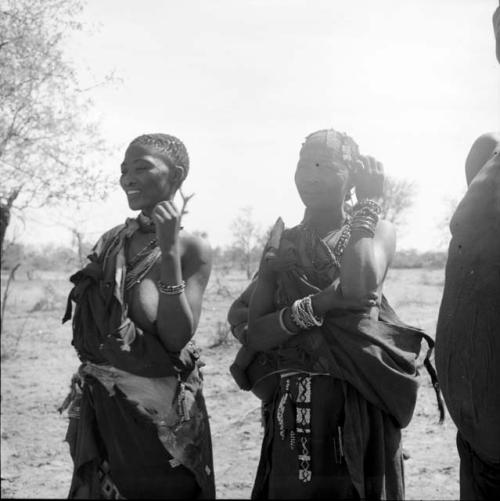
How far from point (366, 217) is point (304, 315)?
0.44 metres

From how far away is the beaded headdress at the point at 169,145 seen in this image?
276 centimetres

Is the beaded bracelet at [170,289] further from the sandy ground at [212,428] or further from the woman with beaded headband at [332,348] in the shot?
the sandy ground at [212,428]

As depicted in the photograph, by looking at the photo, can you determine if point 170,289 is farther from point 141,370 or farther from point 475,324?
point 475,324

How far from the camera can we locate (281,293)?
2.58 metres

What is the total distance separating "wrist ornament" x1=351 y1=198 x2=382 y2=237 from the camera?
240 centimetres

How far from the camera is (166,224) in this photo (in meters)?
2.46

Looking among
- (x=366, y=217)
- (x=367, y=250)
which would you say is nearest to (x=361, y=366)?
(x=367, y=250)

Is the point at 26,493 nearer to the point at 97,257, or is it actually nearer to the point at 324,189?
the point at 97,257

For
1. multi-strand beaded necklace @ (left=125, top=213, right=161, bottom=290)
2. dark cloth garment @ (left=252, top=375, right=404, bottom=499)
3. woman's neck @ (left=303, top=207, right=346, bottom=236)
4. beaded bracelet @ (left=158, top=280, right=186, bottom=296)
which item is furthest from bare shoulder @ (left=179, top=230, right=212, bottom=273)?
dark cloth garment @ (left=252, top=375, right=404, bottom=499)

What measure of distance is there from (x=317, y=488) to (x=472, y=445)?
1160 mm

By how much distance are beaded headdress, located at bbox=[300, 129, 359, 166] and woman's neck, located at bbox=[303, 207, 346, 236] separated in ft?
0.70

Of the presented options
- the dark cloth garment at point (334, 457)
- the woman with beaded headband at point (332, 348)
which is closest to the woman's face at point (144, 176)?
the woman with beaded headband at point (332, 348)

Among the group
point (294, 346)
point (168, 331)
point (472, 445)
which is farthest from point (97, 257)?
point (472, 445)

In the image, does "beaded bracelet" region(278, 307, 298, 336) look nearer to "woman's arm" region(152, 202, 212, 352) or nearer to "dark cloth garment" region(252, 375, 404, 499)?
"dark cloth garment" region(252, 375, 404, 499)
